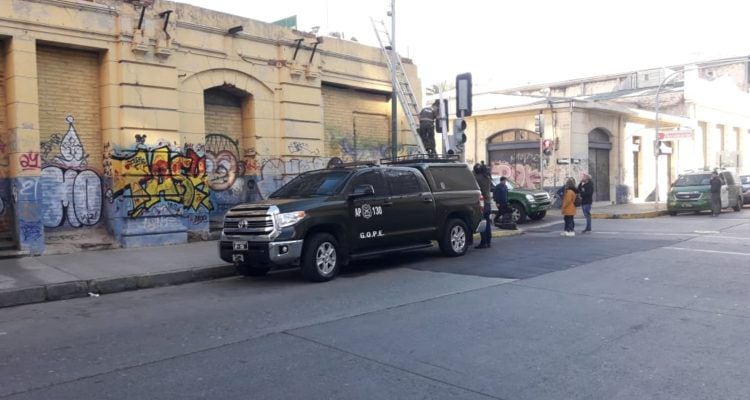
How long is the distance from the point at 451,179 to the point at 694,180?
1557 centimetres

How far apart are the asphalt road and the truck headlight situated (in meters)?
1.02

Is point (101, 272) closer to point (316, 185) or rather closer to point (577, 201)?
point (316, 185)

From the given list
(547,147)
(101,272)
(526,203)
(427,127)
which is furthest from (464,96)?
(547,147)

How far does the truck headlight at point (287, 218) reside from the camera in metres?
9.76

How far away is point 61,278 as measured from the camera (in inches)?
381

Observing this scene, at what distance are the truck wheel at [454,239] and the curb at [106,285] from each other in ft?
14.0

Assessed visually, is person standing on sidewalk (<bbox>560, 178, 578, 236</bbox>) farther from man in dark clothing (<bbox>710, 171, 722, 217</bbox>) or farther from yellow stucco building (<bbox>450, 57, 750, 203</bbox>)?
yellow stucco building (<bbox>450, 57, 750, 203</bbox>)

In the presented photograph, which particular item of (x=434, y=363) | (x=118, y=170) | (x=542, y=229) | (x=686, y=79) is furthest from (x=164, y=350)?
(x=686, y=79)

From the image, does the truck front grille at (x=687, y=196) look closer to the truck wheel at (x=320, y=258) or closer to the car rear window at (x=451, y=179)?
the car rear window at (x=451, y=179)

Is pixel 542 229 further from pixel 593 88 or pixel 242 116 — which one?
pixel 593 88

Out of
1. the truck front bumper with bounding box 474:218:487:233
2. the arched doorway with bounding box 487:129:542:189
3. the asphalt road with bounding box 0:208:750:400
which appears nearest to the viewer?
the asphalt road with bounding box 0:208:750:400

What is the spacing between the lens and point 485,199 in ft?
47.9

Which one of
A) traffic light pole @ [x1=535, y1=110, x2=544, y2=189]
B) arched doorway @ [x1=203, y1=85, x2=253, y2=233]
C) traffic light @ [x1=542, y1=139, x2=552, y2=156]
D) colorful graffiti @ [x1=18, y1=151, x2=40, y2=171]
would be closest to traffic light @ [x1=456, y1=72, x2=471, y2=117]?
arched doorway @ [x1=203, y1=85, x2=253, y2=233]

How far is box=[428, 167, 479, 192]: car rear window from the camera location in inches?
504
